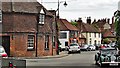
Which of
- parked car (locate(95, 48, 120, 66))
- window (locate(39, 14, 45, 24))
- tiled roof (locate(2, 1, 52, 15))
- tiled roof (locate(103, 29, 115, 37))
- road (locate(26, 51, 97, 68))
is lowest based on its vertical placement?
road (locate(26, 51, 97, 68))

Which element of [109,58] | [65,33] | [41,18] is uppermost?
[41,18]

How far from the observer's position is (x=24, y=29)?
144ft

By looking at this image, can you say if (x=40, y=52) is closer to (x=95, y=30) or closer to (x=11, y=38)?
(x=11, y=38)

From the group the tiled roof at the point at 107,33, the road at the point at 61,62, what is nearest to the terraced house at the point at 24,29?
the road at the point at 61,62

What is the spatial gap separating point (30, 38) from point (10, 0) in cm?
537

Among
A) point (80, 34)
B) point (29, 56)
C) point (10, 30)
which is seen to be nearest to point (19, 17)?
point (10, 30)

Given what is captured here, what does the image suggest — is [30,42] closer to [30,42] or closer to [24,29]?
[30,42]

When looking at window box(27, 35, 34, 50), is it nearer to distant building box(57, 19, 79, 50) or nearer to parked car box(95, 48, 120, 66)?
parked car box(95, 48, 120, 66)

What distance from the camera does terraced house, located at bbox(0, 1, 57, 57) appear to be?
4312 centimetres

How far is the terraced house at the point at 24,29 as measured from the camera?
43125mm

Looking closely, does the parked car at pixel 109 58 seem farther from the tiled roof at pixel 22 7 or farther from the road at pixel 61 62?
the tiled roof at pixel 22 7

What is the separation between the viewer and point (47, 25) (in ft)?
156

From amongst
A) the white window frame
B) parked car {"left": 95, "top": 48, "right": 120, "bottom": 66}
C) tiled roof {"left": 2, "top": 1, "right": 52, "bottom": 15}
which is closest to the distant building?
tiled roof {"left": 2, "top": 1, "right": 52, "bottom": 15}

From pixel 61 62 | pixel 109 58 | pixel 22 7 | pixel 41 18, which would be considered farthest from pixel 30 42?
pixel 109 58
